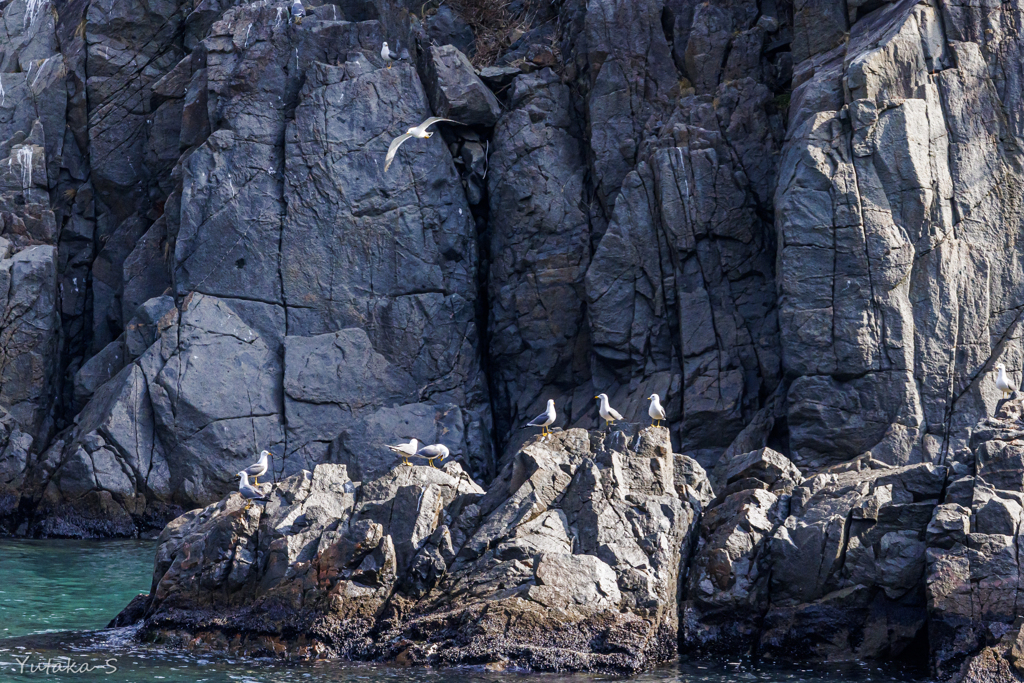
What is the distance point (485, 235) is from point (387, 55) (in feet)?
17.7

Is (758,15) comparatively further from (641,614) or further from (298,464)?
(641,614)

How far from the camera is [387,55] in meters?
28.6

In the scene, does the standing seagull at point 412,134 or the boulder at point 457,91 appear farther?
the boulder at point 457,91

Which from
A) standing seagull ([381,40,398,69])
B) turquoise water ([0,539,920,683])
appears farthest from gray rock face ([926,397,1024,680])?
standing seagull ([381,40,398,69])

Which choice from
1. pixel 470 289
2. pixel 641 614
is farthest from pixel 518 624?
pixel 470 289

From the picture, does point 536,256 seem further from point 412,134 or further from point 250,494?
point 250,494

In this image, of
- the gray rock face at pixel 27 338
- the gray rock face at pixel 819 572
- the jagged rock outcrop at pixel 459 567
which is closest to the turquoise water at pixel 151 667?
the jagged rock outcrop at pixel 459 567

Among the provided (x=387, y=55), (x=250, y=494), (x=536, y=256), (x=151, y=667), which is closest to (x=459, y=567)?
(x=250, y=494)

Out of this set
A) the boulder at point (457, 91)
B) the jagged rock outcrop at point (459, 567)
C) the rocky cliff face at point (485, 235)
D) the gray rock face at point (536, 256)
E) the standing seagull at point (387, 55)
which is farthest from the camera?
the standing seagull at point (387, 55)

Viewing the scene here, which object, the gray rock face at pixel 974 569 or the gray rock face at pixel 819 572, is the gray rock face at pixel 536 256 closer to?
the gray rock face at pixel 819 572

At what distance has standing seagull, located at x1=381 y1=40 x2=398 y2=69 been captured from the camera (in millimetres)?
28484

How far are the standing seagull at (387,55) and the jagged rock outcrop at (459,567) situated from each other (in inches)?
616

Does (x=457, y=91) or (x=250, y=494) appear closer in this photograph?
(x=250, y=494)

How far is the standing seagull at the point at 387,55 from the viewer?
2848cm
